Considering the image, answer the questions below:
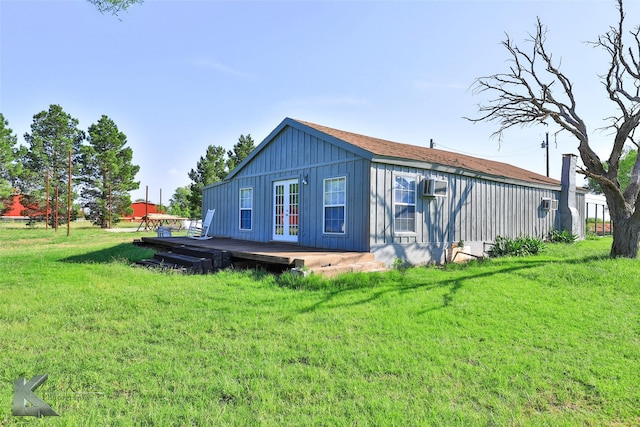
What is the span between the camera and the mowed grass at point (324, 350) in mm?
2646

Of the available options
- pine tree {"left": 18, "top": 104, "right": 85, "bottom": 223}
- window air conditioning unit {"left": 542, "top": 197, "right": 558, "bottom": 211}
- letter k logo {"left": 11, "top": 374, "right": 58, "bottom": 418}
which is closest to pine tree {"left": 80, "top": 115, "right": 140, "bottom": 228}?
pine tree {"left": 18, "top": 104, "right": 85, "bottom": 223}

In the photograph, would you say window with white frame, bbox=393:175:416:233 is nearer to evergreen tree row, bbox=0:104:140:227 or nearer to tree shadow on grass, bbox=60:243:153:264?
tree shadow on grass, bbox=60:243:153:264

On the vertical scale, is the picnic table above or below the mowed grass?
above

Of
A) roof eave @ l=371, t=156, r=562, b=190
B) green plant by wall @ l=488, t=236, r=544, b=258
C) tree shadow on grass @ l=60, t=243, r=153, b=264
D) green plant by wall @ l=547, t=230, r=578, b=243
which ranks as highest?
roof eave @ l=371, t=156, r=562, b=190

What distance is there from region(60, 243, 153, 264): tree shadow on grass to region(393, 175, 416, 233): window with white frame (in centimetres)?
670

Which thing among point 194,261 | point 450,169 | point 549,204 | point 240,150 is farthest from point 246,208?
point 240,150

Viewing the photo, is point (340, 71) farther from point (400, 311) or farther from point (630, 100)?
point (400, 311)

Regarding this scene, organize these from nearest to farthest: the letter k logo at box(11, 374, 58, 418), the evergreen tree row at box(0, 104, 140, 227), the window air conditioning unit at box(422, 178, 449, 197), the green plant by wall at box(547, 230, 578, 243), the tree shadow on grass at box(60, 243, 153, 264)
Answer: the letter k logo at box(11, 374, 58, 418) → the window air conditioning unit at box(422, 178, 449, 197) → the tree shadow on grass at box(60, 243, 153, 264) → the green plant by wall at box(547, 230, 578, 243) → the evergreen tree row at box(0, 104, 140, 227)

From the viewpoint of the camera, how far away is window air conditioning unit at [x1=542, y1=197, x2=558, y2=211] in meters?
13.7

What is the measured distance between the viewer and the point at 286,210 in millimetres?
10602

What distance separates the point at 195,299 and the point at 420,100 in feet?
35.8

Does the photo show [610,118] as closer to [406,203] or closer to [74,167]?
[406,203]

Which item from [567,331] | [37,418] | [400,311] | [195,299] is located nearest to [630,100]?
[567,331]

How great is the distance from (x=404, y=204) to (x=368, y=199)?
1181mm
